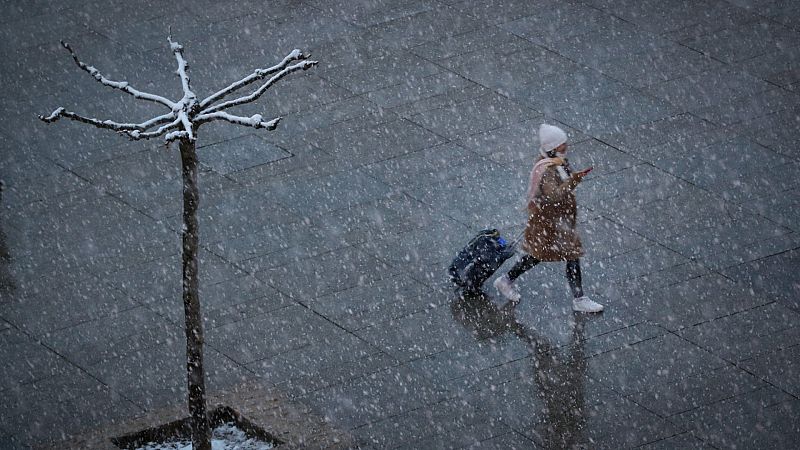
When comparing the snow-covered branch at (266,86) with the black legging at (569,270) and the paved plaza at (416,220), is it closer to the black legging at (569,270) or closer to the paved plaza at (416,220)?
the paved plaza at (416,220)

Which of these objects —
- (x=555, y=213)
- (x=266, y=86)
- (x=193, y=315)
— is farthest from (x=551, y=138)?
(x=193, y=315)

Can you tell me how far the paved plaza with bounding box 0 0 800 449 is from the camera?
9.25m

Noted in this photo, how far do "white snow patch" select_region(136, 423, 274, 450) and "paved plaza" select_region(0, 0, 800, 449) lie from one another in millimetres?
628

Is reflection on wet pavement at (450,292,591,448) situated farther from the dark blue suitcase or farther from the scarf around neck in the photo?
the scarf around neck

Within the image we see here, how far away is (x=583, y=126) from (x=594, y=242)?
226 cm

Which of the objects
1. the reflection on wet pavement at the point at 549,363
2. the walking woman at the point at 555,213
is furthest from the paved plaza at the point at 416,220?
the walking woman at the point at 555,213

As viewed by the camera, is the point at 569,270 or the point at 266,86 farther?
the point at 569,270

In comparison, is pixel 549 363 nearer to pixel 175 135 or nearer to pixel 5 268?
pixel 175 135

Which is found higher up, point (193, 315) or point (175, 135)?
point (175, 135)

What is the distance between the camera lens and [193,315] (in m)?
7.96

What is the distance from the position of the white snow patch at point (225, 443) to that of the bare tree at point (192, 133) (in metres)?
0.40

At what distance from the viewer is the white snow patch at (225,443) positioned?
8469 mm

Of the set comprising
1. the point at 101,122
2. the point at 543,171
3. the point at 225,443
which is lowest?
the point at 225,443

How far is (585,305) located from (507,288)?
690mm
